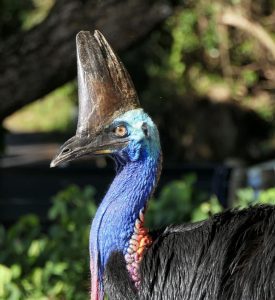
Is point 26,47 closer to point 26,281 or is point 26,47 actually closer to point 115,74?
point 26,281

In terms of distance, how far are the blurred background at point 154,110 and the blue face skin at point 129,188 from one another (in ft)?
1.76

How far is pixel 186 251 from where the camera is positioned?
3732 millimetres

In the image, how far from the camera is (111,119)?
3822 millimetres

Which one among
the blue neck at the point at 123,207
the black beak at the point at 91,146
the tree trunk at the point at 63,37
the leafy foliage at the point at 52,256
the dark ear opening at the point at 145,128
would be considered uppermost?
the tree trunk at the point at 63,37

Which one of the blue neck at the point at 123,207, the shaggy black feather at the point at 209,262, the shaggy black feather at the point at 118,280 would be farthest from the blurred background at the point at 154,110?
the shaggy black feather at the point at 118,280

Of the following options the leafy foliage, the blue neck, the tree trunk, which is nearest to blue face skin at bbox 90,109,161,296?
the blue neck

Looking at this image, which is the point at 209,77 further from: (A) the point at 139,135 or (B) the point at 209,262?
(B) the point at 209,262

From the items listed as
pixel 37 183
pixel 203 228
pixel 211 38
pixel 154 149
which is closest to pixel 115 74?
pixel 154 149

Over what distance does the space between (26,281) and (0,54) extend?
1390mm

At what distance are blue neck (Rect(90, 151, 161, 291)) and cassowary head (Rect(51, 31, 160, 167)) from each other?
0.18 ft

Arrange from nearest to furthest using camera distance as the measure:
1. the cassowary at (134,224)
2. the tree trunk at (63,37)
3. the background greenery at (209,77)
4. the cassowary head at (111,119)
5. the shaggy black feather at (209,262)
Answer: the shaggy black feather at (209,262), the cassowary at (134,224), the cassowary head at (111,119), the tree trunk at (63,37), the background greenery at (209,77)

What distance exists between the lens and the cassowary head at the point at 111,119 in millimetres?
3795

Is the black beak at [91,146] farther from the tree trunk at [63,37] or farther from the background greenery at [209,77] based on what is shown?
the background greenery at [209,77]

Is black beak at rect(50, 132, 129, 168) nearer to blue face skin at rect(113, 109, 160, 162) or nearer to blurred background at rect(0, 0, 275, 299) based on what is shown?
blue face skin at rect(113, 109, 160, 162)
